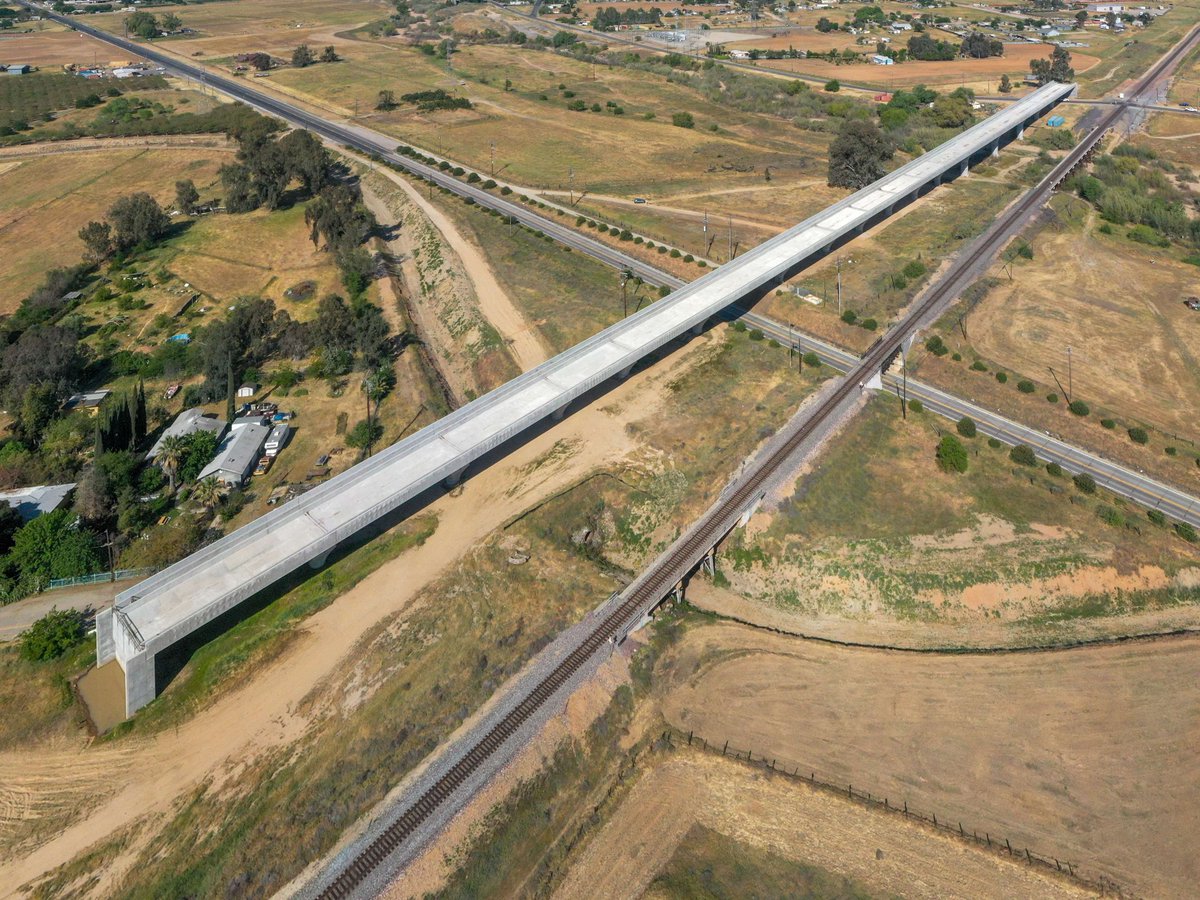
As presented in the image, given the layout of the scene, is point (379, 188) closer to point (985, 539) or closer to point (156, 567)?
point (156, 567)

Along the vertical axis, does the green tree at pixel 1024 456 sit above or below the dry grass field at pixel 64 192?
below

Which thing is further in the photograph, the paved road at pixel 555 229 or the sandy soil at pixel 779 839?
the paved road at pixel 555 229

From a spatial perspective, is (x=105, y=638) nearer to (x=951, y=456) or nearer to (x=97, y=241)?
(x=951, y=456)

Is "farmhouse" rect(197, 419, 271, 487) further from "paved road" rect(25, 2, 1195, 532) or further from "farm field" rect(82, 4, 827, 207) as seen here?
"farm field" rect(82, 4, 827, 207)

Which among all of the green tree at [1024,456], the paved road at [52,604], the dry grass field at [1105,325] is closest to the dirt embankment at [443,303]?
the paved road at [52,604]

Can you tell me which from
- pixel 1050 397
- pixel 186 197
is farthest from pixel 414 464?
pixel 186 197

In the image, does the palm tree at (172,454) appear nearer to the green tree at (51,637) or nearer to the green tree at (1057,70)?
the green tree at (51,637)

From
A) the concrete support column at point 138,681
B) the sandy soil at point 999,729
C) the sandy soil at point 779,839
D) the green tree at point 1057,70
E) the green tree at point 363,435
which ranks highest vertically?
the green tree at point 1057,70

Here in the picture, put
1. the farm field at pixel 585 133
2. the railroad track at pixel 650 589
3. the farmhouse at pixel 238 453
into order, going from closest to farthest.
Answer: the railroad track at pixel 650 589 → the farmhouse at pixel 238 453 → the farm field at pixel 585 133
